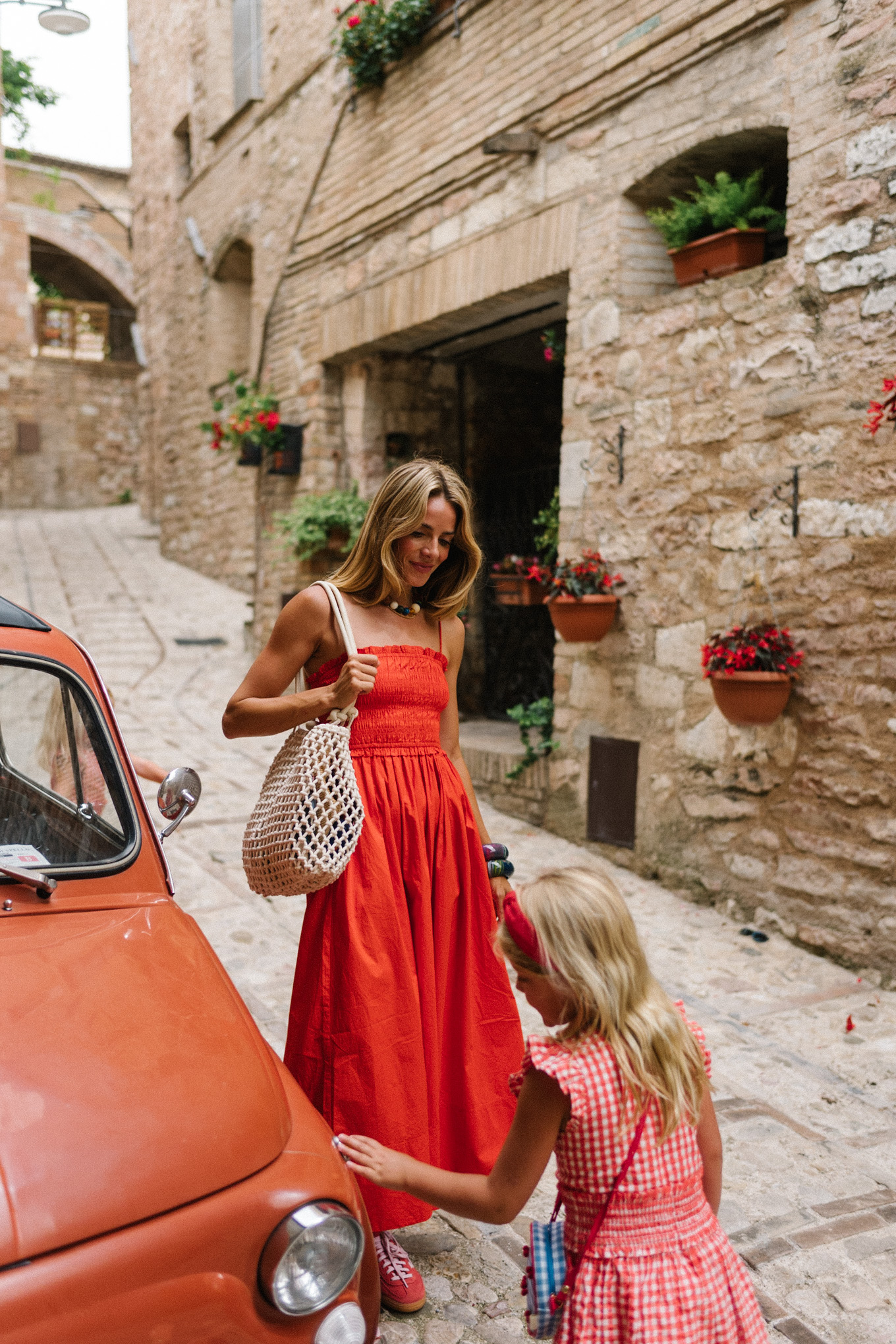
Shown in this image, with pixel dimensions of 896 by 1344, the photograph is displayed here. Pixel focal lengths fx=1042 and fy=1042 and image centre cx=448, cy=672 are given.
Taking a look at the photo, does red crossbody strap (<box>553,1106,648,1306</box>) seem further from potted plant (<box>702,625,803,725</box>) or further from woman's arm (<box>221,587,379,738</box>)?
potted plant (<box>702,625,803,725</box>)

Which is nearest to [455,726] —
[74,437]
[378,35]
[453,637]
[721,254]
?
[453,637]

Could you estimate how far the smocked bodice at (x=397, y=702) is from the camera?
7.84 feet

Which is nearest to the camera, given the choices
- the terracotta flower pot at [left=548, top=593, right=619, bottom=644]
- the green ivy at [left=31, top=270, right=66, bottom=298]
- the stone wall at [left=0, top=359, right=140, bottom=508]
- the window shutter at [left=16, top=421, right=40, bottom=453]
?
the terracotta flower pot at [left=548, top=593, right=619, bottom=644]

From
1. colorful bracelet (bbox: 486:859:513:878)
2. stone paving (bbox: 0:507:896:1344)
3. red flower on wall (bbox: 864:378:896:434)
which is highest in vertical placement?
red flower on wall (bbox: 864:378:896:434)

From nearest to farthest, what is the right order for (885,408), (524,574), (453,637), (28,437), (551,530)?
1. (453,637)
2. (885,408)
3. (551,530)
4. (524,574)
5. (28,437)

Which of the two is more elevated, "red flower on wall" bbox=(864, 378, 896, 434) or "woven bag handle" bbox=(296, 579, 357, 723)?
"red flower on wall" bbox=(864, 378, 896, 434)

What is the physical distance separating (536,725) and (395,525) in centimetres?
408

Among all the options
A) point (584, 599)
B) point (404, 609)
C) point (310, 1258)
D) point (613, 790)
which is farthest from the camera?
point (613, 790)

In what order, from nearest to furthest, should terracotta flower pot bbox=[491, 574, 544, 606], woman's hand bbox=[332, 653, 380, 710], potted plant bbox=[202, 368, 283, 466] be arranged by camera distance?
woman's hand bbox=[332, 653, 380, 710]
terracotta flower pot bbox=[491, 574, 544, 606]
potted plant bbox=[202, 368, 283, 466]

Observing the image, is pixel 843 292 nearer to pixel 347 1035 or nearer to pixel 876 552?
pixel 876 552

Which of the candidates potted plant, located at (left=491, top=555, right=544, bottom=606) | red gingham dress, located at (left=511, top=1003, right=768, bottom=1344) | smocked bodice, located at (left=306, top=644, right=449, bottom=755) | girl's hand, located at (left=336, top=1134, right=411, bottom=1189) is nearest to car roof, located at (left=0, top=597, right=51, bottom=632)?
smocked bodice, located at (left=306, top=644, right=449, bottom=755)

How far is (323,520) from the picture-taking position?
848cm

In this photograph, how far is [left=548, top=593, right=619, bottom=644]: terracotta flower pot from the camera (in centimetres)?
550

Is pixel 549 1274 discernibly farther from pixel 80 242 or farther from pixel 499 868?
pixel 80 242
